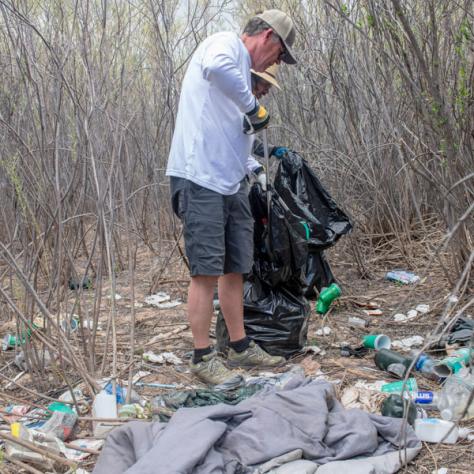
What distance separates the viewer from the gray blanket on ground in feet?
6.57

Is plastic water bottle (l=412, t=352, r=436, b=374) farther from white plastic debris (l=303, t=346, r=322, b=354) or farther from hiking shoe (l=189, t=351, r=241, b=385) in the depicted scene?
hiking shoe (l=189, t=351, r=241, b=385)

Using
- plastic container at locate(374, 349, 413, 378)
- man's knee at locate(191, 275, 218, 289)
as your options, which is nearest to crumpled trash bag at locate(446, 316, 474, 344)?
plastic container at locate(374, 349, 413, 378)

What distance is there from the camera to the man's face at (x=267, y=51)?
9.70 feet

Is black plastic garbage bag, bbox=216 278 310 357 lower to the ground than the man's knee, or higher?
lower

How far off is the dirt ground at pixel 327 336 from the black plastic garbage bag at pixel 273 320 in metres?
0.11

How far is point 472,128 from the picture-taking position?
3.13m

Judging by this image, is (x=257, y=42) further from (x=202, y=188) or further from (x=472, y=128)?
(x=472, y=128)

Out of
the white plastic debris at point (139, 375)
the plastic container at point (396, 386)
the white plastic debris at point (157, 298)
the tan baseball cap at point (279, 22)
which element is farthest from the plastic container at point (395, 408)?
the white plastic debris at point (157, 298)

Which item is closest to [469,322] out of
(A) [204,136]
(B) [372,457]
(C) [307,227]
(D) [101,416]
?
(C) [307,227]

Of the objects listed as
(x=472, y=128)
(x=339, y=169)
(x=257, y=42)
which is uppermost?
(x=257, y=42)

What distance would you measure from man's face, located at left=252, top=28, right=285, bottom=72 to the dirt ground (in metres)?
1.17

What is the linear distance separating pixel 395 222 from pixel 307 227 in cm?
189

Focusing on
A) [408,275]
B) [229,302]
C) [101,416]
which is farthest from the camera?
[408,275]

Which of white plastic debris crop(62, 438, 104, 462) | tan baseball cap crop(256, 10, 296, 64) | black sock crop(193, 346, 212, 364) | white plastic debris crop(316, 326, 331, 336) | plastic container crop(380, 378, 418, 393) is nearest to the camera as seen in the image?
white plastic debris crop(62, 438, 104, 462)
